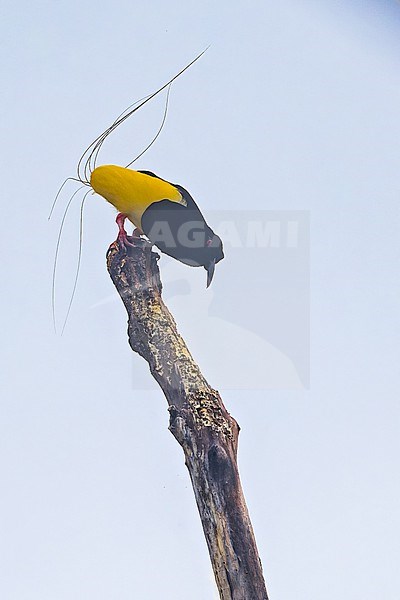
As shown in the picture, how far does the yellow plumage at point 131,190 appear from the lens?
0.93 m

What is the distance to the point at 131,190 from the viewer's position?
0.93m

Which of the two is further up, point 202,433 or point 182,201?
point 182,201

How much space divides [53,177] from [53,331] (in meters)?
0.22

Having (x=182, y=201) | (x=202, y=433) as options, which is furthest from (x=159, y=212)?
(x=202, y=433)

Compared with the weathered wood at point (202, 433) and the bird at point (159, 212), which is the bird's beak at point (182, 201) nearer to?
the bird at point (159, 212)

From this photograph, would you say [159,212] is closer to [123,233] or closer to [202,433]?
[123,233]

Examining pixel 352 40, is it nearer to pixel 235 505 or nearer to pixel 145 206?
pixel 145 206

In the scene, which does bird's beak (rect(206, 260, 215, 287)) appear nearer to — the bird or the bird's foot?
the bird

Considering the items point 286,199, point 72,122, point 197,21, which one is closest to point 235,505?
point 286,199

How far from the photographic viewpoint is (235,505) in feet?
2.52

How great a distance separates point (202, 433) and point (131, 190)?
0.34 metres

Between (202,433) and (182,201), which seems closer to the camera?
(202,433)

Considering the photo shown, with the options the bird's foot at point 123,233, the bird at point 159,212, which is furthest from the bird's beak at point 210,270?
the bird's foot at point 123,233

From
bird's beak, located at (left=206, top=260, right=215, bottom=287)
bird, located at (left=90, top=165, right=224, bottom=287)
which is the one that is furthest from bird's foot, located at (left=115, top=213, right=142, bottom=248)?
bird's beak, located at (left=206, top=260, right=215, bottom=287)
